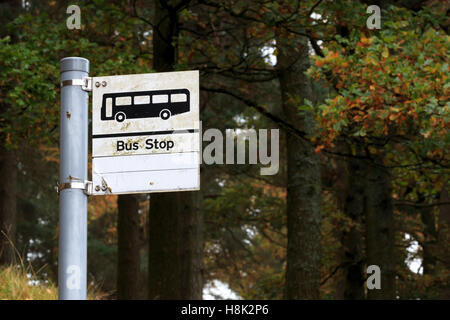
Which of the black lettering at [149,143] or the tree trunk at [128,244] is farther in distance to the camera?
the tree trunk at [128,244]

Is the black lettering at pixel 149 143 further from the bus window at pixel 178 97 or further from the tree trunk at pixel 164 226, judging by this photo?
the tree trunk at pixel 164 226

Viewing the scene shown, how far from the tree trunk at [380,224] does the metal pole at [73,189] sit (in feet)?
34.8

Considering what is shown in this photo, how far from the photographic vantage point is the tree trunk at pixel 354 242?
15.7 meters

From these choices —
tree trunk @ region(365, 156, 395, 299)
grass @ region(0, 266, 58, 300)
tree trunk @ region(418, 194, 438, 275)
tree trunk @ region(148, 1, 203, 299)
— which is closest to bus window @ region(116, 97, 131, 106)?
grass @ region(0, 266, 58, 300)

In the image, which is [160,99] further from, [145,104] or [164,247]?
[164,247]

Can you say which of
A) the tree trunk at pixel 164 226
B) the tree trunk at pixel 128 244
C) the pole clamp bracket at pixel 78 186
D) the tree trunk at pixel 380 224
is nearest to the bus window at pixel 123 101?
the pole clamp bracket at pixel 78 186

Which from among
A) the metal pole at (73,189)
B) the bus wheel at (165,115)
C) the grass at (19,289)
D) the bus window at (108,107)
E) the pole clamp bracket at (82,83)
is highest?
→ the pole clamp bracket at (82,83)

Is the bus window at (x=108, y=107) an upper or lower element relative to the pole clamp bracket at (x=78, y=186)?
upper

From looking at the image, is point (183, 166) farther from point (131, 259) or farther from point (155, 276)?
point (131, 259)

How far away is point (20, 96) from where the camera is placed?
10.1 m

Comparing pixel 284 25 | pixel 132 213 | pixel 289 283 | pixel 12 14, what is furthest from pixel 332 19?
pixel 12 14

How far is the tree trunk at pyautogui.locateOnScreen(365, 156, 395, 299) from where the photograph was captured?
12586 millimetres

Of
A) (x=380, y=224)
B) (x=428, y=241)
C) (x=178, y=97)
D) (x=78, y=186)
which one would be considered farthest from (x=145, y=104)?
(x=428, y=241)
